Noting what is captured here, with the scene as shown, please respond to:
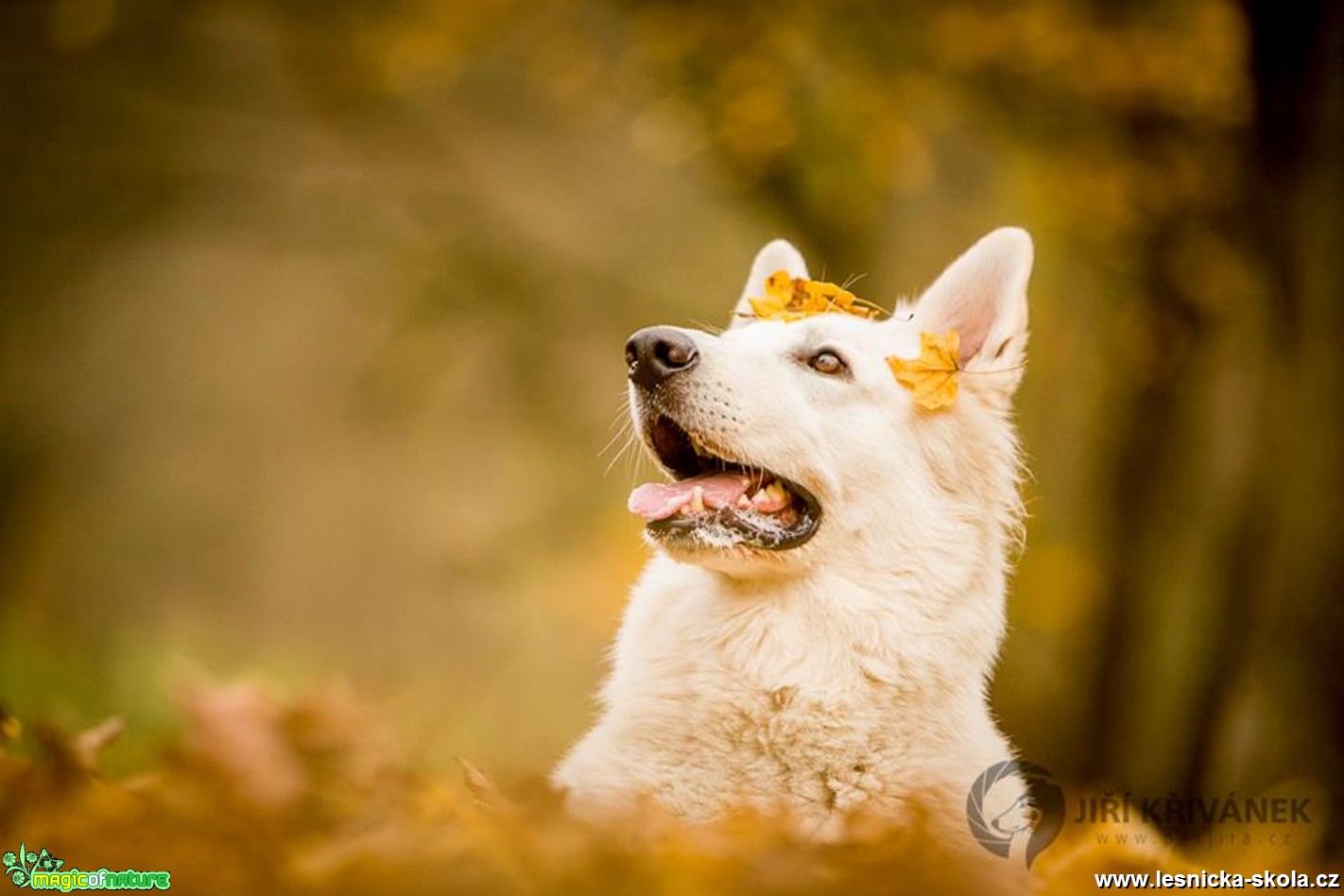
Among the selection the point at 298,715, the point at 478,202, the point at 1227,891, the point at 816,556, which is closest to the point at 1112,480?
the point at 478,202

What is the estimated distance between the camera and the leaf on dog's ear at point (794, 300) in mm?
2828

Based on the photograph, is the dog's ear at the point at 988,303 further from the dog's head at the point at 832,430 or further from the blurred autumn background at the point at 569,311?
the blurred autumn background at the point at 569,311

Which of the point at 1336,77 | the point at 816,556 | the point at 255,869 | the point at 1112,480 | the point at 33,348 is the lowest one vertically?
the point at 255,869

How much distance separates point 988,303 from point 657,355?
822 mm

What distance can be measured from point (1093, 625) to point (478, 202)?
5041 mm

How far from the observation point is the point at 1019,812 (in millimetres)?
2129

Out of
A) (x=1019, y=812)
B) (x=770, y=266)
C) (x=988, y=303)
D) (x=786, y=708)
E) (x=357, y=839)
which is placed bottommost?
(x=357, y=839)

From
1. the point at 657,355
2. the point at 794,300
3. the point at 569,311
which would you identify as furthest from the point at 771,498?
the point at 569,311

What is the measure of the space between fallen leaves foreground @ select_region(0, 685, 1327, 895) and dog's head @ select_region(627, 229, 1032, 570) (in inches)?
40.4

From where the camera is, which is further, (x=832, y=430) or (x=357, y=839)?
(x=832, y=430)

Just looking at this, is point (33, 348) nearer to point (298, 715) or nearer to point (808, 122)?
point (808, 122)

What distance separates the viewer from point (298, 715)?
1563mm

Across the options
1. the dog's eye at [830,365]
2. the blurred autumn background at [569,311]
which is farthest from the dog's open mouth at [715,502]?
the blurred autumn background at [569,311]

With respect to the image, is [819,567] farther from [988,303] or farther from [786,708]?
[988,303]
